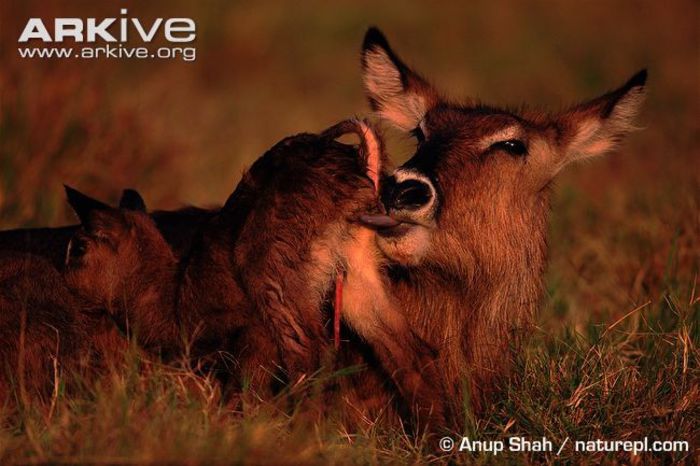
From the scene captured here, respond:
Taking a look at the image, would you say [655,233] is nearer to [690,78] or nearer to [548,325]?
[548,325]

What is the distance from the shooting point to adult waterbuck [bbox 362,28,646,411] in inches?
166

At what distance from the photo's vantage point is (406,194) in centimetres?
408

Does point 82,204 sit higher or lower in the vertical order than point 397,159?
lower

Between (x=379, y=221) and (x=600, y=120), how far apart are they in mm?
1279

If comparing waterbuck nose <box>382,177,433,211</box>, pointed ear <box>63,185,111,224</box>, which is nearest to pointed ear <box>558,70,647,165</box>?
waterbuck nose <box>382,177,433,211</box>

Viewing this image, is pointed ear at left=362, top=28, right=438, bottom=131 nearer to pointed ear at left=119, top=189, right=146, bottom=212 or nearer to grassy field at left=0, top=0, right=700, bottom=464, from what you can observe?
grassy field at left=0, top=0, right=700, bottom=464

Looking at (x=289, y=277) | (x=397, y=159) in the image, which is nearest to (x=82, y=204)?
(x=289, y=277)

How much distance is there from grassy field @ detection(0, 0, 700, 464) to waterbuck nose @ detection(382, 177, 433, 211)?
29.1 inches

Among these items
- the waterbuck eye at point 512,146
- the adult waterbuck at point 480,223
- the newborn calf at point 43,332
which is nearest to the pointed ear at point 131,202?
the newborn calf at point 43,332

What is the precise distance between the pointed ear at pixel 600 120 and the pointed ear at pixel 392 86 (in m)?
0.63

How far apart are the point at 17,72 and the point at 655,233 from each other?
147 inches

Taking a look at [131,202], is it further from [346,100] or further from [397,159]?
[346,100]

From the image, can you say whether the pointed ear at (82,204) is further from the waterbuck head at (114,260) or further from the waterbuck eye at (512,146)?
the waterbuck eye at (512,146)

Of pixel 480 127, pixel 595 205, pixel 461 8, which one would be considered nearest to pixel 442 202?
pixel 480 127
